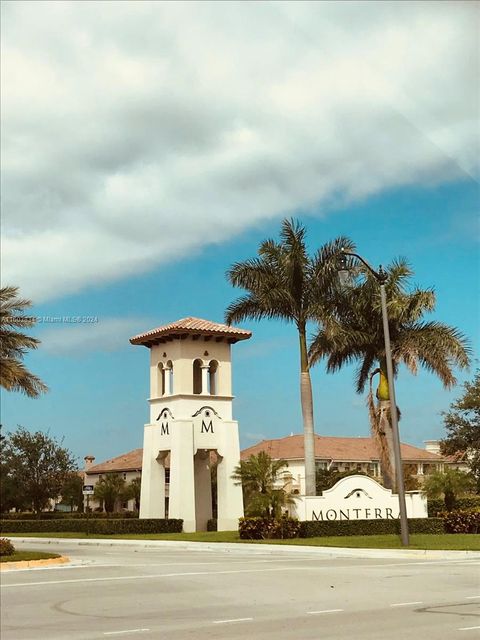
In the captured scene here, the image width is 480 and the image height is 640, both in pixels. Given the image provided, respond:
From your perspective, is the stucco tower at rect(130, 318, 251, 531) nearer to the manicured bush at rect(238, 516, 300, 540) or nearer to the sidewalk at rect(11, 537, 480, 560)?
the sidewalk at rect(11, 537, 480, 560)

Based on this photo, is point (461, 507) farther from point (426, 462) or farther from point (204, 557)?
point (426, 462)

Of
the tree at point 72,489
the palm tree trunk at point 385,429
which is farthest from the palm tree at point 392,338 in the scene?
the tree at point 72,489

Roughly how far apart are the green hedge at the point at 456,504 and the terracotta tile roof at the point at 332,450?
43.7m

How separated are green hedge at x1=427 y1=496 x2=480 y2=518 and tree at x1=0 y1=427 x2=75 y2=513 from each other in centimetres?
3247

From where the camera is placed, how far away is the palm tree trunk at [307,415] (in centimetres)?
3453

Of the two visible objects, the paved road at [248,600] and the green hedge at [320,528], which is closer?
the paved road at [248,600]

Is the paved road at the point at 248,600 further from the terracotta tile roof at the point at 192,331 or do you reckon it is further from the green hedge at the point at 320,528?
the terracotta tile roof at the point at 192,331

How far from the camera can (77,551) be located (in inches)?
1121

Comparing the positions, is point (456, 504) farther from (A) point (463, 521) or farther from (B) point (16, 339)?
(B) point (16, 339)

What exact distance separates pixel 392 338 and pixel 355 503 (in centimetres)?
826

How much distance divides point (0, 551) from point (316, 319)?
1793cm

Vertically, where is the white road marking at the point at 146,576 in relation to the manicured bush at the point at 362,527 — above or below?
below

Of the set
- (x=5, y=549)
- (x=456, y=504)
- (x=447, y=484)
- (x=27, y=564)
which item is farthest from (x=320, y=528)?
(x=27, y=564)

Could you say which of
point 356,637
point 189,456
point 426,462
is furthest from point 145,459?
point 426,462
